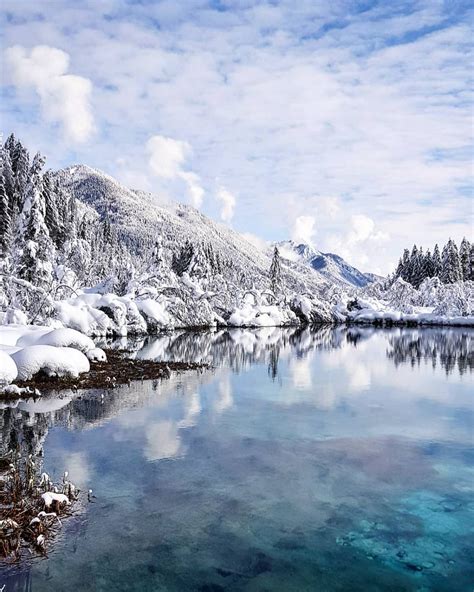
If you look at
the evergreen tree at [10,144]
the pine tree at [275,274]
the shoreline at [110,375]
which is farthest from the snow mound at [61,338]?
the pine tree at [275,274]

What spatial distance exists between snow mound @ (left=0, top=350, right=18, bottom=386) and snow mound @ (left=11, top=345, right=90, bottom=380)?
4.67 ft

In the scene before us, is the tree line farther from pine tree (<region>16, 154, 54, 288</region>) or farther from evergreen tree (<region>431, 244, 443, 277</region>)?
pine tree (<region>16, 154, 54, 288</region>)

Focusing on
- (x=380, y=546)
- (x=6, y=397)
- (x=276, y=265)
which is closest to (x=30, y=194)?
(x=6, y=397)

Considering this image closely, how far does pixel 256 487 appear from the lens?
472 inches

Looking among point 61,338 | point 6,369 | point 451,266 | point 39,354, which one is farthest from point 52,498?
point 451,266

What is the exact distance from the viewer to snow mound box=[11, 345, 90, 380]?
22047 mm

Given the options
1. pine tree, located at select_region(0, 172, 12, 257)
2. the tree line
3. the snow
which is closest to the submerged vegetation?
the snow

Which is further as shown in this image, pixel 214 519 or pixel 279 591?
pixel 214 519

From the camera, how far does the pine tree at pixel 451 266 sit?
328 ft

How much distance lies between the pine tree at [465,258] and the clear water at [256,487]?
88.6 m

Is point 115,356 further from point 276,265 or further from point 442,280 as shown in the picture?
point 442,280

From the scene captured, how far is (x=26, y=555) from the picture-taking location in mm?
8602

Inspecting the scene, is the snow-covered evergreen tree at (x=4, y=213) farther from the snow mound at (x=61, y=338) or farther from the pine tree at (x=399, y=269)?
the pine tree at (x=399, y=269)

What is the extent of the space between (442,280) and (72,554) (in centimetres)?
10192
